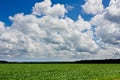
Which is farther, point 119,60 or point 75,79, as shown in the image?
point 119,60

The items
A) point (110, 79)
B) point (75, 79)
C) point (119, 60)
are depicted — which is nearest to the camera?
point (110, 79)

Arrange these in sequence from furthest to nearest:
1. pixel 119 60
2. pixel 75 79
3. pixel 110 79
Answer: pixel 119 60
pixel 75 79
pixel 110 79

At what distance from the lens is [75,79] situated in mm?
34625

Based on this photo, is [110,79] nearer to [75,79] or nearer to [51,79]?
[75,79]

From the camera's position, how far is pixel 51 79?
34.1m

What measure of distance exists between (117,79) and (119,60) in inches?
6728

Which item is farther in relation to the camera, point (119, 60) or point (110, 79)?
point (119, 60)

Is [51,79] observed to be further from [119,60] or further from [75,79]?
[119,60]

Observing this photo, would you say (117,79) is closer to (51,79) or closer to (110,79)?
(110,79)

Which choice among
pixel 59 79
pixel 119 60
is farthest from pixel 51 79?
pixel 119 60

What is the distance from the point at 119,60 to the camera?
19912cm

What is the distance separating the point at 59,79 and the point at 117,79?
7067mm

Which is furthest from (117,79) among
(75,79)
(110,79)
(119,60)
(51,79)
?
(119,60)

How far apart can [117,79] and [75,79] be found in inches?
209
